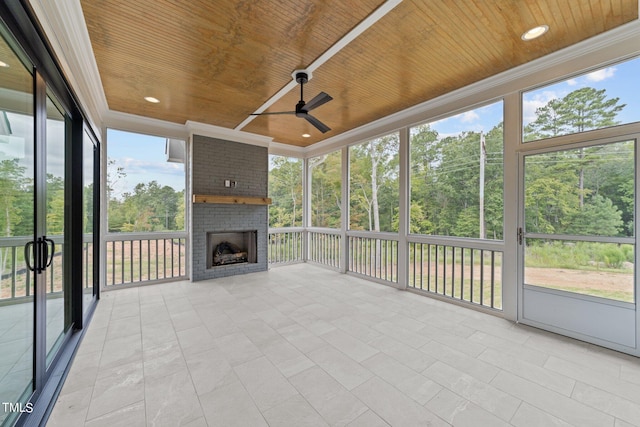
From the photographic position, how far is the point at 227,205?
5.31 metres

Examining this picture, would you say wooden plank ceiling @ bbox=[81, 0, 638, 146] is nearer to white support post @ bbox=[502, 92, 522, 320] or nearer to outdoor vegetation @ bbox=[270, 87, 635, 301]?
white support post @ bbox=[502, 92, 522, 320]

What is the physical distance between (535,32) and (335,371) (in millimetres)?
3441

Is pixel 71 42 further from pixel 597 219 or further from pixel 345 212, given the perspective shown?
pixel 597 219

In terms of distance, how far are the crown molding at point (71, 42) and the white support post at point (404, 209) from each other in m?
4.03

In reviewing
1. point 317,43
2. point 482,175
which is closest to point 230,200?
point 317,43

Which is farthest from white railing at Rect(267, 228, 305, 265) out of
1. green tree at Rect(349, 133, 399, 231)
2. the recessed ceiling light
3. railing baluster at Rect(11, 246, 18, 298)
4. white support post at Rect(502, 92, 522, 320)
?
the recessed ceiling light

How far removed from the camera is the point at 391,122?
456 cm

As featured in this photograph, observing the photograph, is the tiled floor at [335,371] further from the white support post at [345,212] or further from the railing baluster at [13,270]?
the white support post at [345,212]

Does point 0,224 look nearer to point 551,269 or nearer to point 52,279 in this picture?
point 52,279

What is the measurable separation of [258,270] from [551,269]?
4752 millimetres

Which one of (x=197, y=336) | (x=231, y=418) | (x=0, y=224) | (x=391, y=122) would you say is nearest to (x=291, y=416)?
(x=231, y=418)

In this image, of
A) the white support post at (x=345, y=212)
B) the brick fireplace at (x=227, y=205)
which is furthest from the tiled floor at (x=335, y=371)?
the white support post at (x=345, y=212)

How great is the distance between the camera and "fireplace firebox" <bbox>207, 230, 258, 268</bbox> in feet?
17.2

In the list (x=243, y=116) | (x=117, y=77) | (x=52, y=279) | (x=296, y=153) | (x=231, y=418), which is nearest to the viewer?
(x=231, y=418)
